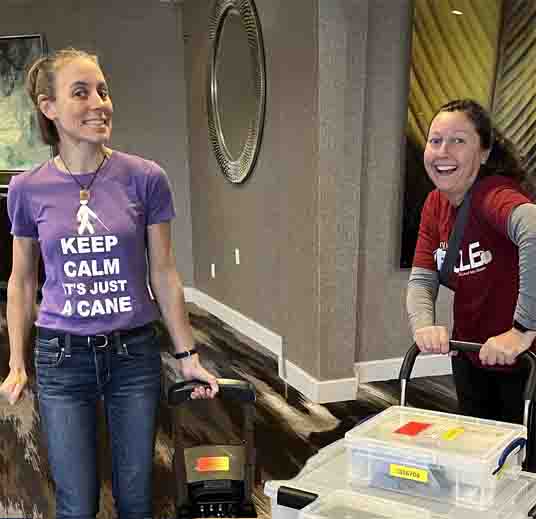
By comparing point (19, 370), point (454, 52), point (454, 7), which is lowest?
point (19, 370)

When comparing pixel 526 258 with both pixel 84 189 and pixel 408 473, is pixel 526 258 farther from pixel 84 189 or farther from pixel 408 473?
pixel 84 189

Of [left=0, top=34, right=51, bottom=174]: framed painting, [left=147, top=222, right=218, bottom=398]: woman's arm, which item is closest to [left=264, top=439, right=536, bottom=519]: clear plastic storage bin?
[left=147, top=222, right=218, bottom=398]: woman's arm

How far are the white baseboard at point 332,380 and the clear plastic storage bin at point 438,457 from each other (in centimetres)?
217

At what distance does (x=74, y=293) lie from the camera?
4.68ft

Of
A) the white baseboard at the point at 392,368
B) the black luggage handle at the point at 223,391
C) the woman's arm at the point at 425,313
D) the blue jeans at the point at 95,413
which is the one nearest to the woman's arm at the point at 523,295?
the woman's arm at the point at 425,313

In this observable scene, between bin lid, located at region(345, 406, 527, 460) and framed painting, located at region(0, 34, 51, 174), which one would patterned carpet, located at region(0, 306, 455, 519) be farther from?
framed painting, located at region(0, 34, 51, 174)

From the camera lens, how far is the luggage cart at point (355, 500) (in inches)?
42.4

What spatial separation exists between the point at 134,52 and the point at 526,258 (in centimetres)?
496

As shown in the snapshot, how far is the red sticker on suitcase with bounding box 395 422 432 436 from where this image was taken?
122 cm

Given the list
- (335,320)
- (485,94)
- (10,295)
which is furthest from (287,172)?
(10,295)

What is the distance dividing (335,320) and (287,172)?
0.88 meters

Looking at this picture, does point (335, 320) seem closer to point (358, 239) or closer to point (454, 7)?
point (358, 239)

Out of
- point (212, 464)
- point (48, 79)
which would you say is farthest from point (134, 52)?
point (212, 464)

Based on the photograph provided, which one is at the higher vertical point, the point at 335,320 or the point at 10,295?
the point at 10,295
